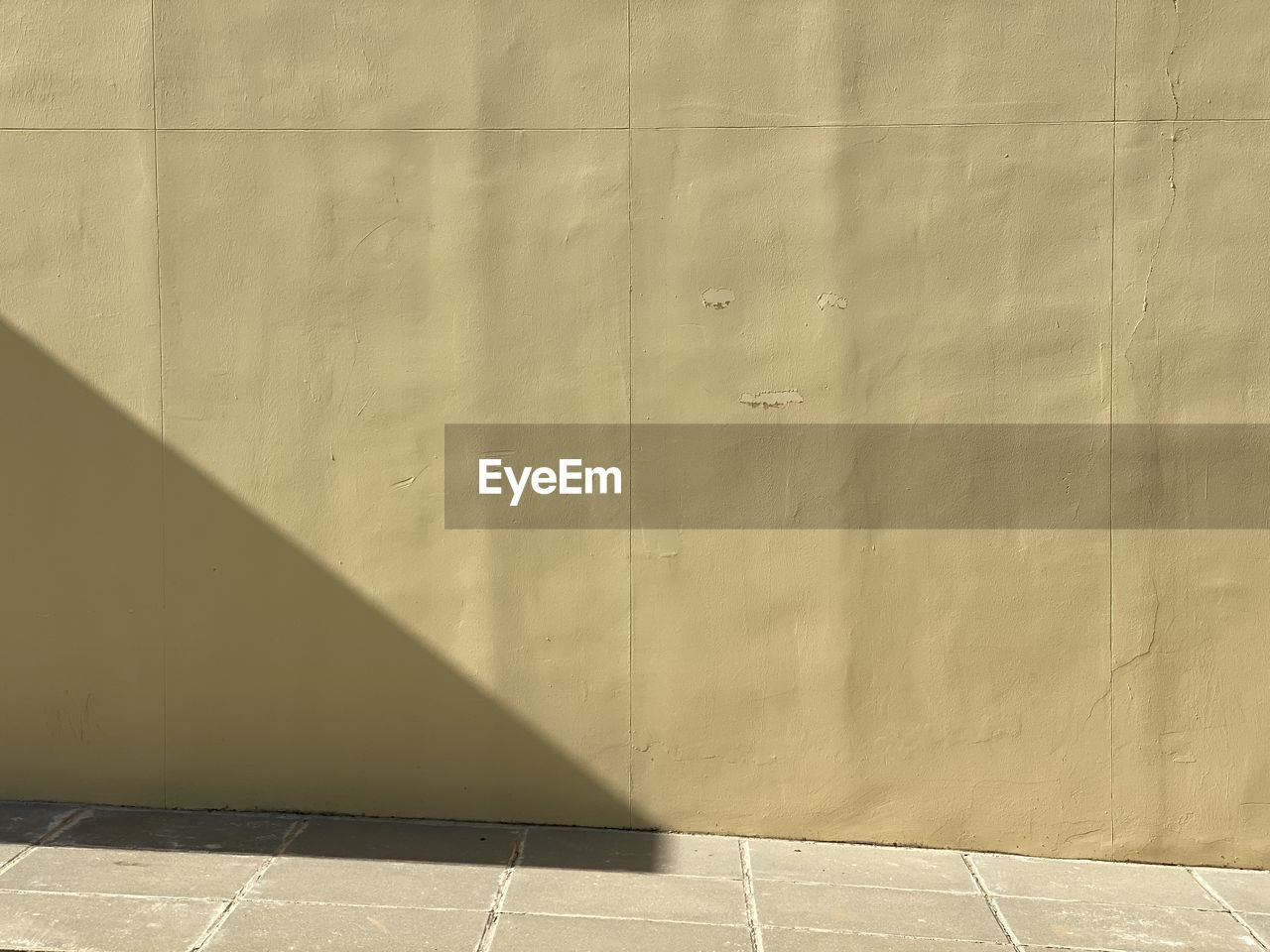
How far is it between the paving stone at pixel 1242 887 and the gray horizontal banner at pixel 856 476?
56.3 inches

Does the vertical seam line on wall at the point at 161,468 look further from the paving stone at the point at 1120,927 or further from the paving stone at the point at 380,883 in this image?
the paving stone at the point at 1120,927

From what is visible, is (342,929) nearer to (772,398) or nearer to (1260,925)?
(772,398)

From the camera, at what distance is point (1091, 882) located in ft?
16.4

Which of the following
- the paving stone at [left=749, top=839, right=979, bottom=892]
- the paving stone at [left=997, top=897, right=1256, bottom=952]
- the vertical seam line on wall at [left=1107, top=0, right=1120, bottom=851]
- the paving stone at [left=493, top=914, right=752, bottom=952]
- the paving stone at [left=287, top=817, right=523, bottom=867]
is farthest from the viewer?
the vertical seam line on wall at [left=1107, top=0, right=1120, bottom=851]

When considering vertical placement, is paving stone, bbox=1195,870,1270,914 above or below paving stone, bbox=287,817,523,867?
below

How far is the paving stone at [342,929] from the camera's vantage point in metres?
4.13

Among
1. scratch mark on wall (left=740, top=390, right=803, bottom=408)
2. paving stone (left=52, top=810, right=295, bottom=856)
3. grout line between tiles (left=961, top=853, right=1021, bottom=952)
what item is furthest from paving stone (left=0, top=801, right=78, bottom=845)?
grout line between tiles (left=961, top=853, right=1021, bottom=952)

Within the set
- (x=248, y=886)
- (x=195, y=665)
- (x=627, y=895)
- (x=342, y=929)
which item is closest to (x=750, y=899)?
(x=627, y=895)

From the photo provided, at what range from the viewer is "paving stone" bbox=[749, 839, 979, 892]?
491cm

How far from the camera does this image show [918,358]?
5.22m

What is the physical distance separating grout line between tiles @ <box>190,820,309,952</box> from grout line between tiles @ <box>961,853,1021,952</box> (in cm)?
271

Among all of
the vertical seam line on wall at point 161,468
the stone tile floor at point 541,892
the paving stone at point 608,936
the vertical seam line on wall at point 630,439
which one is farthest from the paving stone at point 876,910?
the vertical seam line on wall at point 161,468

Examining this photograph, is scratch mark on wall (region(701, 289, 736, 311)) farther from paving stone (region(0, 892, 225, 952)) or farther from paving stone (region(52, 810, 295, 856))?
paving stone (region(0, 892, 225, 952))

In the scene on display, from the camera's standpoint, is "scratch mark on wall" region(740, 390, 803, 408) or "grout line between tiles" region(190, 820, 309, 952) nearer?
"grout line between tiles" region(190, 820, 309, 952)
